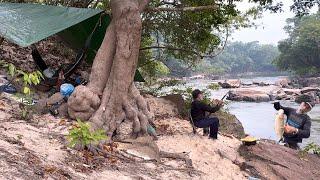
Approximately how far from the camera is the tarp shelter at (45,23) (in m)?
6.46

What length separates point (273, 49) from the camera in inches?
3607

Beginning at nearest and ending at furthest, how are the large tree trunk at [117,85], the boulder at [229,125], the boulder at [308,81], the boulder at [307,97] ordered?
the large tree trunk at [117,85] → the boulder at [229,125] → the boulder at [307,97] → the boulder at [308,81]

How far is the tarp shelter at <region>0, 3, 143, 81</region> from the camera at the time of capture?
21.2ft

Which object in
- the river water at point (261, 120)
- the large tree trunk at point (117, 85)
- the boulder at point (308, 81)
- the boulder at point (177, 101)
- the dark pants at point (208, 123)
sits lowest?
the river water at point (261, 120)

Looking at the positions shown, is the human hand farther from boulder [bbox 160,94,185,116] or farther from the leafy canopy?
the leafy canopy

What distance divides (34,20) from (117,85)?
210cm

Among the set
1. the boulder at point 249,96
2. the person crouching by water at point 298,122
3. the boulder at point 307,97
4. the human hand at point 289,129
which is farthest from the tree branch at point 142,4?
the boulder at point 249,96

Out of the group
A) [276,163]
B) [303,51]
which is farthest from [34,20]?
[303,51]

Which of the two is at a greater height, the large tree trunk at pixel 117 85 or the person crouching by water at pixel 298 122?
the large tree trunk at pixel 117 85

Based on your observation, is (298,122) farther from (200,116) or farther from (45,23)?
(45,23)

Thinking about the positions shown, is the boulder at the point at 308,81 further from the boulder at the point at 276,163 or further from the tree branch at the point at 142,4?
the tree branch at the point at 142,4

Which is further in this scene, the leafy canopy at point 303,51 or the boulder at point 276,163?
the leafy canopy at point 303,51

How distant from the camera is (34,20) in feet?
23.5

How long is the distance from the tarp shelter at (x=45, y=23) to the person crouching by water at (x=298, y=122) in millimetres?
3895
